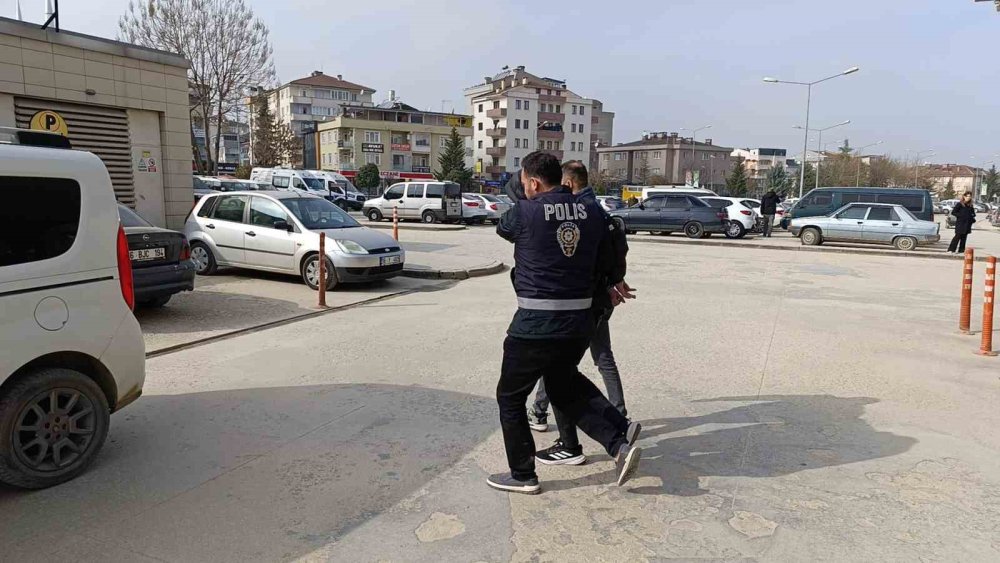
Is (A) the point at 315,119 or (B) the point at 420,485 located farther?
(A) the point at 315,119

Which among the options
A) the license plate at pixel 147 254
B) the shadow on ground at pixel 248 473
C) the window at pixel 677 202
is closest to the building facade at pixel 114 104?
the license plate at pixel 147 254

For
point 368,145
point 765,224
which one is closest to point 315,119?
point 368,145

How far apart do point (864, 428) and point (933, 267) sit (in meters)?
13.8

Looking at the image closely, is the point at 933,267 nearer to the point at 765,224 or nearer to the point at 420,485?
the point at 765,224

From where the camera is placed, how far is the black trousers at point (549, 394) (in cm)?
348

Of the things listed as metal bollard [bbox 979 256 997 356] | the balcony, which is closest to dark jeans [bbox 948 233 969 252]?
metal bollard [bbox 979 256 997 356]

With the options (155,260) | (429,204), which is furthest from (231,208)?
(429,204)

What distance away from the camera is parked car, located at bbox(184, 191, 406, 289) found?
10.5 meters

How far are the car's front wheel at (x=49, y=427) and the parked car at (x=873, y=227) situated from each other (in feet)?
71.4

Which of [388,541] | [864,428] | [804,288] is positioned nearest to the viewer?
[388,541]

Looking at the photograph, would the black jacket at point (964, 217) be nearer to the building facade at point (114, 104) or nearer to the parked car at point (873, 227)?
the parked car at point (873, 227)

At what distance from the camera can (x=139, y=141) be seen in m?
13.6

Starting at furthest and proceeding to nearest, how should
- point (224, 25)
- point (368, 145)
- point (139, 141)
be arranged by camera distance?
point (368, 145)
point (224, 25)
point (139, 141)

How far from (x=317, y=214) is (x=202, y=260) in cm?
234
